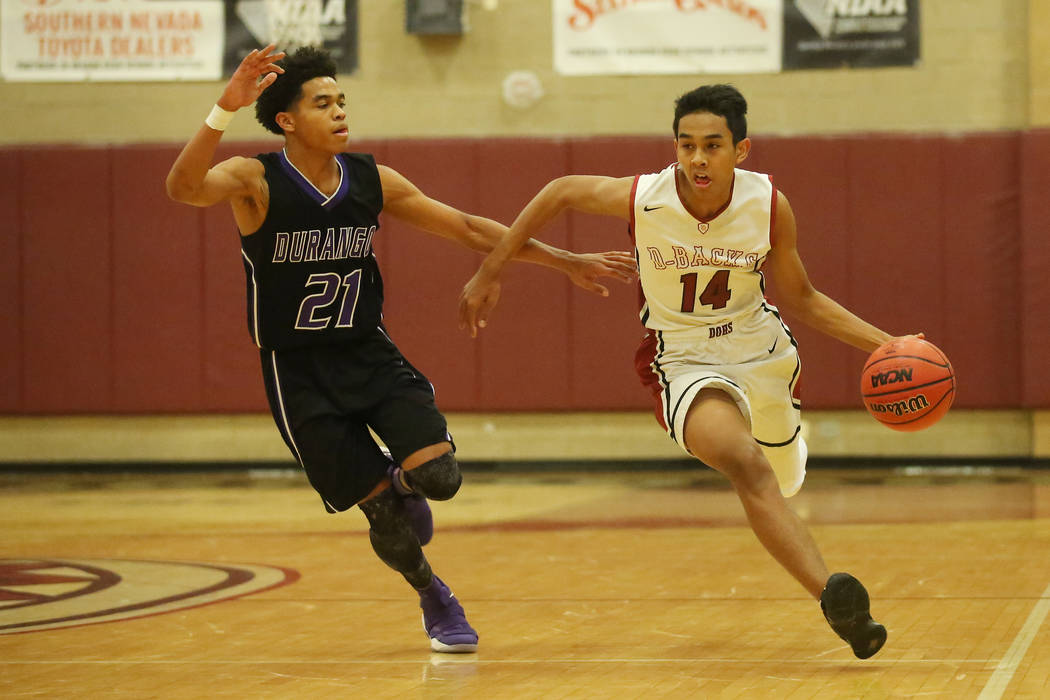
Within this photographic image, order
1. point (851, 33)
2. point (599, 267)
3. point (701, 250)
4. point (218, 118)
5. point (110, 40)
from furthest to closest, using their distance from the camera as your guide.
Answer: point (110, 40)
point (851, 33)
point (599, 267)
point (701, 250)
point (218, 118)

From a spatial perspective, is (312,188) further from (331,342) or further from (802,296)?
(802,296)

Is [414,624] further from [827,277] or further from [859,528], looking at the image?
[827,277]

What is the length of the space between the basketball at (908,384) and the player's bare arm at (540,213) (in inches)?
38.2

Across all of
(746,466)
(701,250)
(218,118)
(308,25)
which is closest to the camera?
(746,466)

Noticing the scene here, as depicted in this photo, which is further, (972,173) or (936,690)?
(972,173)

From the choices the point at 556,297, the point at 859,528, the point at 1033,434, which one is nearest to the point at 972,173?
the point at 1033,434

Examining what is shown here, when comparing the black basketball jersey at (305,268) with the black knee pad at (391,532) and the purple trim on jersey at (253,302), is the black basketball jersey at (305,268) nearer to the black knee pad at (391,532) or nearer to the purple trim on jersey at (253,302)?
the purple trim on jersey at (253,302)

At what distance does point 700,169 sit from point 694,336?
1.83ft

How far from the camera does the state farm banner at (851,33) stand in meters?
11.7

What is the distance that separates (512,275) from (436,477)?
292 inches

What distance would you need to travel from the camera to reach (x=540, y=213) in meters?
4.89

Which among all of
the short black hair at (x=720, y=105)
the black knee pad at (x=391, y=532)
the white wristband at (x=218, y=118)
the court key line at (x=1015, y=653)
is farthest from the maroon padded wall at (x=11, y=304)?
the court key line at (x=1015, y=653)

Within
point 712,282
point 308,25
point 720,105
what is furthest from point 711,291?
point 308,25

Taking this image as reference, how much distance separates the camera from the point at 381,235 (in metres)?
12.1
